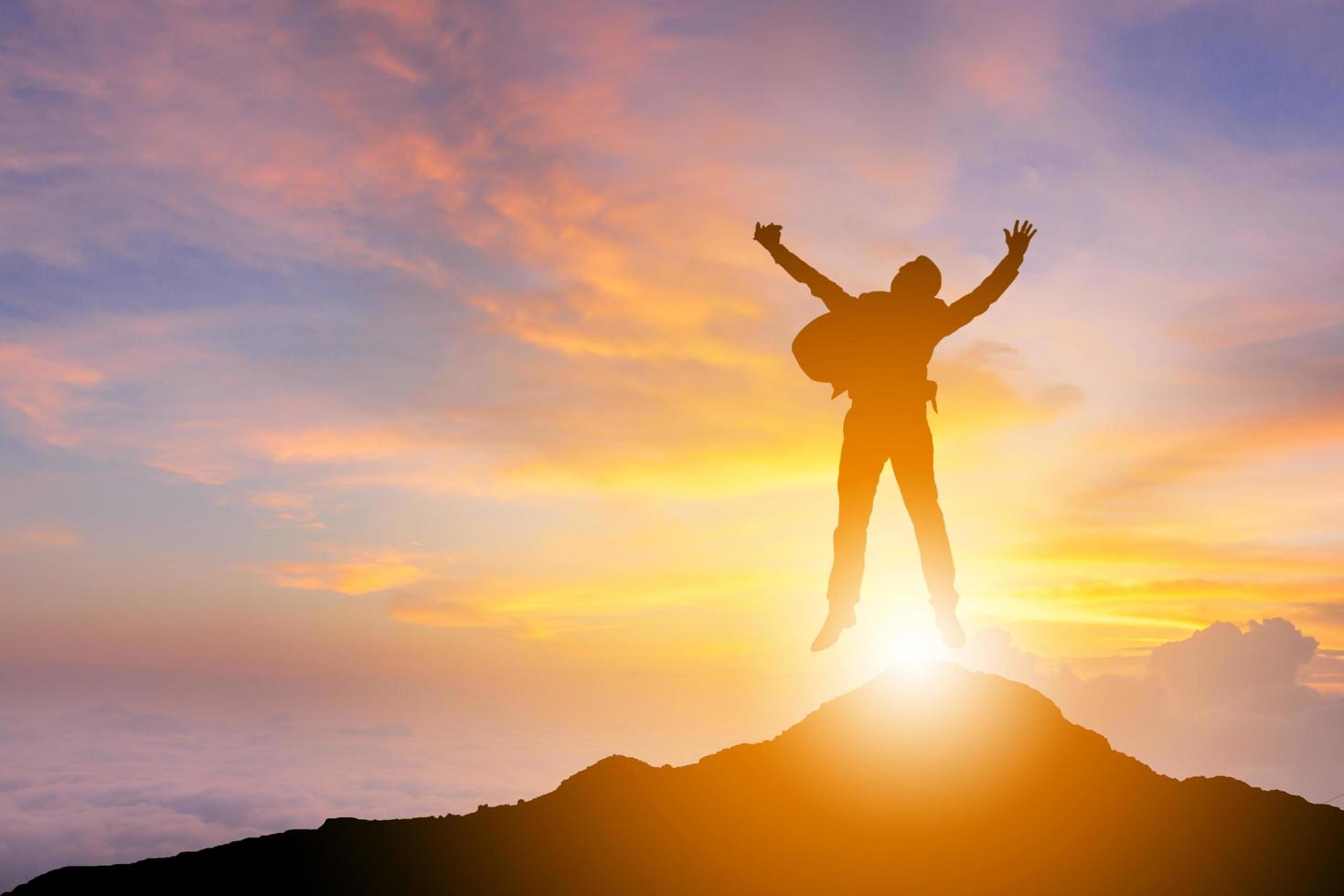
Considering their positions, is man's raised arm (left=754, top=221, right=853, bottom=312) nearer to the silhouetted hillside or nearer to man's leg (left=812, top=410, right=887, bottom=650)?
man's leg (left=812, top=410, right=887, bottom=650)

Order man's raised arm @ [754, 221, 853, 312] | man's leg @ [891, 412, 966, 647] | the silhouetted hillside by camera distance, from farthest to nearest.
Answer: man's raised arm @ [754, 221, 853, 312] → man's leg @ [891, 412, 966, 647] → the silhouetted hillside

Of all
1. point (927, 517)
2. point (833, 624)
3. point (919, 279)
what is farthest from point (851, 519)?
point (919, 279)

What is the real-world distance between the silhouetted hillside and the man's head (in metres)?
5.93

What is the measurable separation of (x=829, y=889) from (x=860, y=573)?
4611 mm

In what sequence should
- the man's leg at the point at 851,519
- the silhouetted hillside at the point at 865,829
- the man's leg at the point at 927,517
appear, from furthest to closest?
the man's leg at the point at 851,519
the man's leg at the point at 927,517
the silhouetted hillside at the point at 865,829

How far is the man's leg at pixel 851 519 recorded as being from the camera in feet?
49.5

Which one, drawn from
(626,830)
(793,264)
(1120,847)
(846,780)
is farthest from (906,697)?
(793,264)

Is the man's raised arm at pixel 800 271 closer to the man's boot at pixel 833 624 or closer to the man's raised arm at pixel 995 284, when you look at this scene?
the man's raised arm at pixel 995 284

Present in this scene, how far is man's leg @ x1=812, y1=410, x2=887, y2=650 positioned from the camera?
15102 millimetres

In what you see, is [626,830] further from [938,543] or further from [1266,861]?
[1266,861]

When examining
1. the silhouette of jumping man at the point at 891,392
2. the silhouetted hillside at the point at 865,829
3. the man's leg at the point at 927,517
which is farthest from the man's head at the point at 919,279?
the silhouetted hillside at the point at 865,829

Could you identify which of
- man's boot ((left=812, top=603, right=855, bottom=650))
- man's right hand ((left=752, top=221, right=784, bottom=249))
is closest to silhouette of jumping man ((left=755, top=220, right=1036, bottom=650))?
man's boot ((left=812, top=603, right=855, bottom=650))

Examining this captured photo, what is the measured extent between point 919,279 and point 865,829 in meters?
8.09

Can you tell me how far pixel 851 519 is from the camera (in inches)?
603
